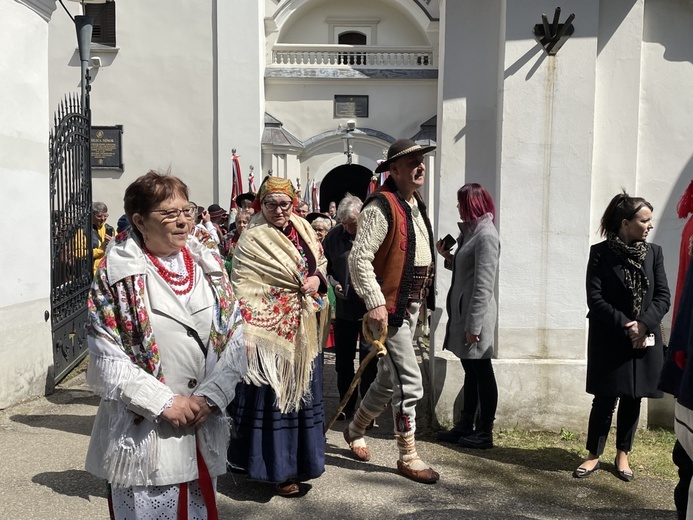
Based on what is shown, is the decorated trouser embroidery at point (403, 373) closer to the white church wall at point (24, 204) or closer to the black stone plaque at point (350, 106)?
the white church wall at point (24, 204)

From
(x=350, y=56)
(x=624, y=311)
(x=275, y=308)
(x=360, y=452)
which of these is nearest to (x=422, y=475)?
(x=360, y=452)

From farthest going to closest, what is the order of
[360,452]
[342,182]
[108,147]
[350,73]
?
[342,182]
[350,73]
[108,147]
[360,452]

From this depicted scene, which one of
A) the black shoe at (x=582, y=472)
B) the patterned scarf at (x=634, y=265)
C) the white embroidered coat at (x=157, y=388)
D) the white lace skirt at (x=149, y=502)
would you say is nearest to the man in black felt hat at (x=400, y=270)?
the black shoe at (x=582, y=472)

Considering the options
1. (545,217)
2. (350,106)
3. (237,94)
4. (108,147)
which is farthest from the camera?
(350,106)

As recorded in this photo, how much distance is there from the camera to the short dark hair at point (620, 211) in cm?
458

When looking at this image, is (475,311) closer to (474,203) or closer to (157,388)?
(474,203)

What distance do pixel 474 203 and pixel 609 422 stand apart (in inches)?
66.0

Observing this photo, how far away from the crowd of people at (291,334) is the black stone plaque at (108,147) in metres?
15.2

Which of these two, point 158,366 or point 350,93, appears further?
point 350,93

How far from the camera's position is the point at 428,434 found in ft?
18.6

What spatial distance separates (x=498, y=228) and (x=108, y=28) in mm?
17355

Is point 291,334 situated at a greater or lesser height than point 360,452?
greater

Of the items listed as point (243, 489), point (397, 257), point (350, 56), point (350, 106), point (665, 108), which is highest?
point (350, 56)

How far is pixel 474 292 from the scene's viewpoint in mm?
5152
